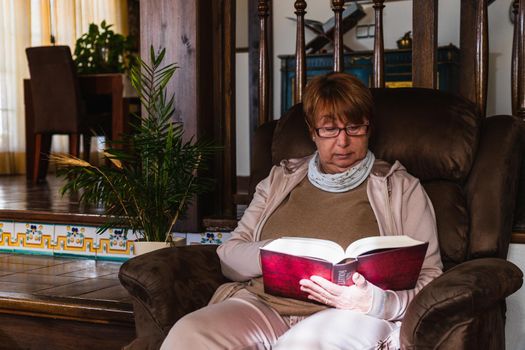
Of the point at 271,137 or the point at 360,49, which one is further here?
the point at 360,49

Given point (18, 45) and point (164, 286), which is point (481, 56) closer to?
point (164, 286)

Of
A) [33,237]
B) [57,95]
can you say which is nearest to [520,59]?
[33,237]

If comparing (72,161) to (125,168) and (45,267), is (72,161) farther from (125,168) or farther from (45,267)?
(45,267)

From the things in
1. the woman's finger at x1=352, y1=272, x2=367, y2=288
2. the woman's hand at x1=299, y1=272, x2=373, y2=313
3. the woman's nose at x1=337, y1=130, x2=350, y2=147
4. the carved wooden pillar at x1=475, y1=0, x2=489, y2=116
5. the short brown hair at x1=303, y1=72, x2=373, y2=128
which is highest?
the carved wooden pillar at x1=475, y1=0, x2=489, y2=116

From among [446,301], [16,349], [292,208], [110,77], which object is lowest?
[16,349]

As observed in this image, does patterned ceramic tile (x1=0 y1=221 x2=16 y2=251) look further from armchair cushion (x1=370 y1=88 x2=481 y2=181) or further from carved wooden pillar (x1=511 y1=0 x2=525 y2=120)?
A: carved wooden pillar (x1=511 y1=0 x2=525 y2=120)

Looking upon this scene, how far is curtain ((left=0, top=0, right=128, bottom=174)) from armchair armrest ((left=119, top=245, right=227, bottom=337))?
5030 millimetres

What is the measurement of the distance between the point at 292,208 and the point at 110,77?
139 inches

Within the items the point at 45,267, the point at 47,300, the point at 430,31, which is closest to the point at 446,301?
the point at 430,31

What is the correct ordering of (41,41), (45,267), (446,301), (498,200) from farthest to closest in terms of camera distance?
(41,41), (45,267), (498,200), (446,301)

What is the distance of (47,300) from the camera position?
2414mm

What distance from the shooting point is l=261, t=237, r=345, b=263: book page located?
1.57 meters

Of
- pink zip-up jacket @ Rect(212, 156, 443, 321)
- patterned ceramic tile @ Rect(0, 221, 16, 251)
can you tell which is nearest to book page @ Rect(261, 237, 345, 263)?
pink zip-up jacket @ Rect(212, 156, 443, 321)

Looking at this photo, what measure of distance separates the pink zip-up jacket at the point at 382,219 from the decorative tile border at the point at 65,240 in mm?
1055
